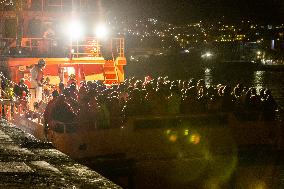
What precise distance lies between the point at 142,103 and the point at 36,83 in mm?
5654

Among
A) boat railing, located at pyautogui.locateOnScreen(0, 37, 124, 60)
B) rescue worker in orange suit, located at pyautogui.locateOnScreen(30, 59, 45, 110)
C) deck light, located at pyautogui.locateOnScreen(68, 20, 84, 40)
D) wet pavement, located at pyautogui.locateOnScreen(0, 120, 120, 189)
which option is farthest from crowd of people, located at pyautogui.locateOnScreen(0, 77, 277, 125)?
deck light, located at pyautogui.locateOnScreen(68, 20, 84, 40)

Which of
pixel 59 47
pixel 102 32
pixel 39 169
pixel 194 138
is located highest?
pixel 102 32

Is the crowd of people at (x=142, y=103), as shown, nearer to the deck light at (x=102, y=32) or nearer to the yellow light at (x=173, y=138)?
the yellow light at (x=173, y=138)

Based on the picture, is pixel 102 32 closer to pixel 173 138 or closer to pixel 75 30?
pixel 75 30

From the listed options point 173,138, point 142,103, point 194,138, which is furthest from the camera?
point 194,138

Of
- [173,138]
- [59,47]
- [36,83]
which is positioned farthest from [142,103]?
[59,47]

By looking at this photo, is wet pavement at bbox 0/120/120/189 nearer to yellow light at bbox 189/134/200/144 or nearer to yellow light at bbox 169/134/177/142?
yellow light at bbox 169/134/177/142

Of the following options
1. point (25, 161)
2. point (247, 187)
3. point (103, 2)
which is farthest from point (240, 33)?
point (25, 161)

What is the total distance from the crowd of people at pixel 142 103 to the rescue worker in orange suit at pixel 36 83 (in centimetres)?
115

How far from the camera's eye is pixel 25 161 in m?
6.46

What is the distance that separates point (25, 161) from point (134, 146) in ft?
25.0

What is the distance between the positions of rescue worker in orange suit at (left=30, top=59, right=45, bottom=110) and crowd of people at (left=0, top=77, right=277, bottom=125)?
45.4 inches

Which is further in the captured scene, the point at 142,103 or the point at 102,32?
the point at 102,32

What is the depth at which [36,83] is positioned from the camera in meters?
18.4
